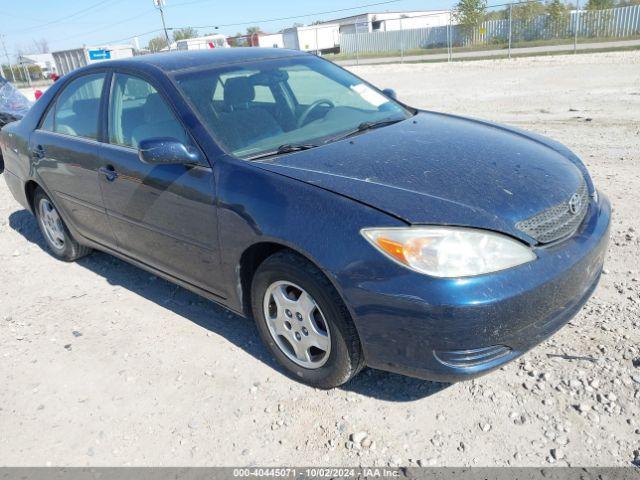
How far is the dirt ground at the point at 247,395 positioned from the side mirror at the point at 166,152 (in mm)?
1172

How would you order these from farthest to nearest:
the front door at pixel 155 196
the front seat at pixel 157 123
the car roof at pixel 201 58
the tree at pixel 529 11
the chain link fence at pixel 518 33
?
the tree at pixel 529 11 < the chain link fence at pixel 518 33 < the car roof at pixel 201 58 < the front seat at pixel 157 123 < the front door at pixel 155 196

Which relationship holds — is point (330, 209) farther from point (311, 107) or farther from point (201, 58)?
point (201, 58)

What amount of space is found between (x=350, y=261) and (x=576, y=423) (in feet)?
4.17

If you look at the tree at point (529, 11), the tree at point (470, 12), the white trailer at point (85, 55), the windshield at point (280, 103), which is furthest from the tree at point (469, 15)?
the windshield at point (280, 103)

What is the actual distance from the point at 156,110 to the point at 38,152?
1.72m

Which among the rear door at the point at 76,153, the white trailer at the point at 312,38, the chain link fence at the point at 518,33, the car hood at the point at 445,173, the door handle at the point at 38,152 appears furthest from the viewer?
the white trailer at the point at 312,38

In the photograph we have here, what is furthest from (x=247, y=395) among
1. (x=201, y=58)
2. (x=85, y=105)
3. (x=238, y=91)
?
(x=85, y=105)

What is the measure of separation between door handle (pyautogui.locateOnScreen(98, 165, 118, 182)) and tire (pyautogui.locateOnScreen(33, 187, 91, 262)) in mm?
1210

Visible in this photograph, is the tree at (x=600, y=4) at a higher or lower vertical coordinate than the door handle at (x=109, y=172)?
lower

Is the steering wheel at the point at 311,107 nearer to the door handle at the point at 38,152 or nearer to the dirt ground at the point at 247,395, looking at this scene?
the dirt ground at the point at 247,395

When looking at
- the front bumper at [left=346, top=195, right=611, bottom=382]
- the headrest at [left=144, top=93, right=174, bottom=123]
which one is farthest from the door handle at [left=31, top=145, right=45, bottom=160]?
the front bumper at [left=346, top=195, right=611, bottom=382]

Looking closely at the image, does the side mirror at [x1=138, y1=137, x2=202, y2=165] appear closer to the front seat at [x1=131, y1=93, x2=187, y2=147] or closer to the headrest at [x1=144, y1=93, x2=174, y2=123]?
the front seat at [x1=131, y1=93, x2=187, y2=147]

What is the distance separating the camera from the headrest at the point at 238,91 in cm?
337

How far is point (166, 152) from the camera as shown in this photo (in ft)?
9.71
